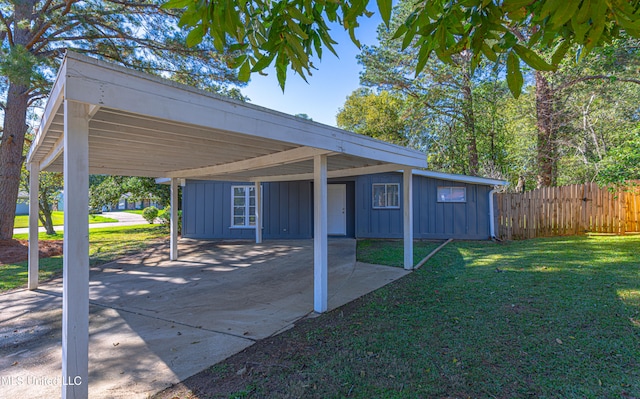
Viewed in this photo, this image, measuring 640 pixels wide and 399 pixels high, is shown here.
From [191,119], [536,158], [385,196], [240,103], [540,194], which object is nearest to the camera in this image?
[191,119]

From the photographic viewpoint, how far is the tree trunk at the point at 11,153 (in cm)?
812

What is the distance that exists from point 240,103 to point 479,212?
9.59 metres

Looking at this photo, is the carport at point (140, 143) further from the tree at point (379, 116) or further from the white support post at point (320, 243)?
the tree at point (379, 116)

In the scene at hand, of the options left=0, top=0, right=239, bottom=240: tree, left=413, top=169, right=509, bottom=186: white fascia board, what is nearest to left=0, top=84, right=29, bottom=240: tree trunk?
left=0, top=0, right=239, bottom=240: tree

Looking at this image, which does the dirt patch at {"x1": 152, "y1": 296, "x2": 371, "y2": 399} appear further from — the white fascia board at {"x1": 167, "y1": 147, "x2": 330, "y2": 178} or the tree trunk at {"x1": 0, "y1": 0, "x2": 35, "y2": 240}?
the tree trunk at {"x1": 0, "y1": 0, "x2": 35, "y2": 240}

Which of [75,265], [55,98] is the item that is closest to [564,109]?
[55,98]

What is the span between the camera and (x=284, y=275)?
242 inches

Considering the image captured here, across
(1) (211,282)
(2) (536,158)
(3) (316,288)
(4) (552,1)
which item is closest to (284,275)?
(1) (211,282)

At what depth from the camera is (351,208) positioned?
12.2 metres

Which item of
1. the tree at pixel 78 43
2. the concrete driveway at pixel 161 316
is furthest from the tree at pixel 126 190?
the concrete driveway at pixel 161 316

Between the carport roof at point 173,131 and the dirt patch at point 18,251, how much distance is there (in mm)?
3720

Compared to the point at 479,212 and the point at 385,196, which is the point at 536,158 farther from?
the point at 385,196

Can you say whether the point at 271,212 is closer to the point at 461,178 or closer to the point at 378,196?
the point at 378,196

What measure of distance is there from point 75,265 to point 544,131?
14.6 metres
